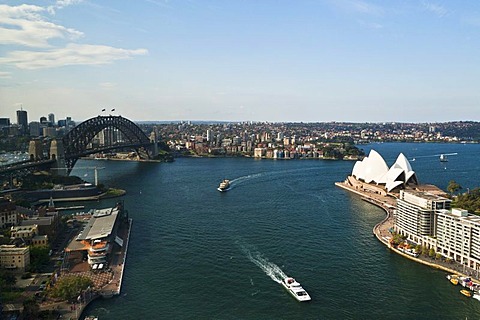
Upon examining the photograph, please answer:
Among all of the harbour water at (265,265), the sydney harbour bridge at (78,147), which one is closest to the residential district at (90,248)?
the harbour water at (265,265)

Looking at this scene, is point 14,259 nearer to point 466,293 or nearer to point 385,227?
point 466,293

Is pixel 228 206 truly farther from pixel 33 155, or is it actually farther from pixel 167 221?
pixel 33 155

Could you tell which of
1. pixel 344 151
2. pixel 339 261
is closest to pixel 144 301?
pixel 339 261

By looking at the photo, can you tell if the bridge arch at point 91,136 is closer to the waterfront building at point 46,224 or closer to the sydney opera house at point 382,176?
the waterfront building at point 46,224

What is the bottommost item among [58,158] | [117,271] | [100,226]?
[117,271]

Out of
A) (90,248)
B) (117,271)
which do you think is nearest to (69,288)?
Answer: (117,271)

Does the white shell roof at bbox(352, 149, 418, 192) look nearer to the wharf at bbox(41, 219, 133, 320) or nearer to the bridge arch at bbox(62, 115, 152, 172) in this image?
the wharf at bbox(41, 219, 133, 320)

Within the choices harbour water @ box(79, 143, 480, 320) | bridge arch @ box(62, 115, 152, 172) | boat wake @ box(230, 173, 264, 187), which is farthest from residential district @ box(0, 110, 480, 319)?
bridge arch @ box(62, 115, 152, 172)
